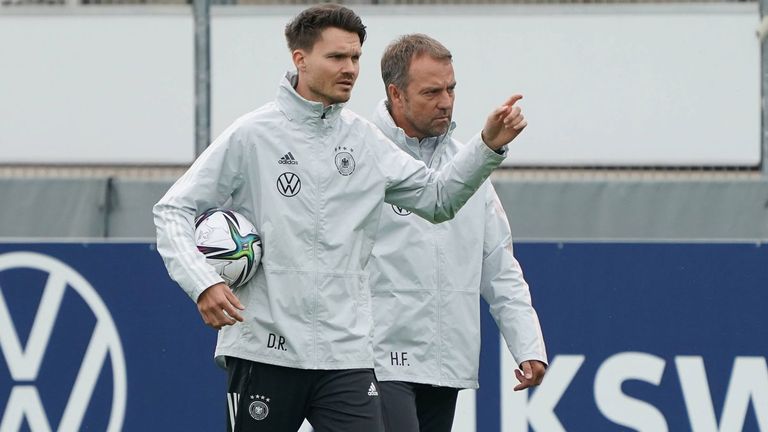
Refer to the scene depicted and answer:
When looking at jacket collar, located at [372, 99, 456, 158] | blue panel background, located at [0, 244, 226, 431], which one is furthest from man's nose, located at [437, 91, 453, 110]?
blue panel background, located at [0, 244, 226, 431]

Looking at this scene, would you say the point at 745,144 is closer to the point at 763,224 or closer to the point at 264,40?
the point at 763,224

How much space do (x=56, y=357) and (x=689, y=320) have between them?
3.00 metres

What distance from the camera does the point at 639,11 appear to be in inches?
383

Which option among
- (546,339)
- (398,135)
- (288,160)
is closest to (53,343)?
(546,339)

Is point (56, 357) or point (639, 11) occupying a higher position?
point (639, 11)

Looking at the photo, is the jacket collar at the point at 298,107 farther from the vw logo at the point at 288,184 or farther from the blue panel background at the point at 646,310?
the blue panel background at the point at 646,310

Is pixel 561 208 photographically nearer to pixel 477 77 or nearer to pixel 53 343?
pixel 477 77

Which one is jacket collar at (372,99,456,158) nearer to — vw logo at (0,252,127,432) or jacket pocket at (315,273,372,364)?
jacket pocket at (315,273,372,364)

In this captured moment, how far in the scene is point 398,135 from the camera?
5367mm

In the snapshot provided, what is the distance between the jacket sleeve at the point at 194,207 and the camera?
4316mm

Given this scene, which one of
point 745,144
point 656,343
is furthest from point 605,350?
point 745,144

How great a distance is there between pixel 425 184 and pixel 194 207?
749 millimetres

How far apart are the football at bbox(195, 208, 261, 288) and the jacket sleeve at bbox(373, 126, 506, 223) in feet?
1.60

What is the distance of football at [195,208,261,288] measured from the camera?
446cm
